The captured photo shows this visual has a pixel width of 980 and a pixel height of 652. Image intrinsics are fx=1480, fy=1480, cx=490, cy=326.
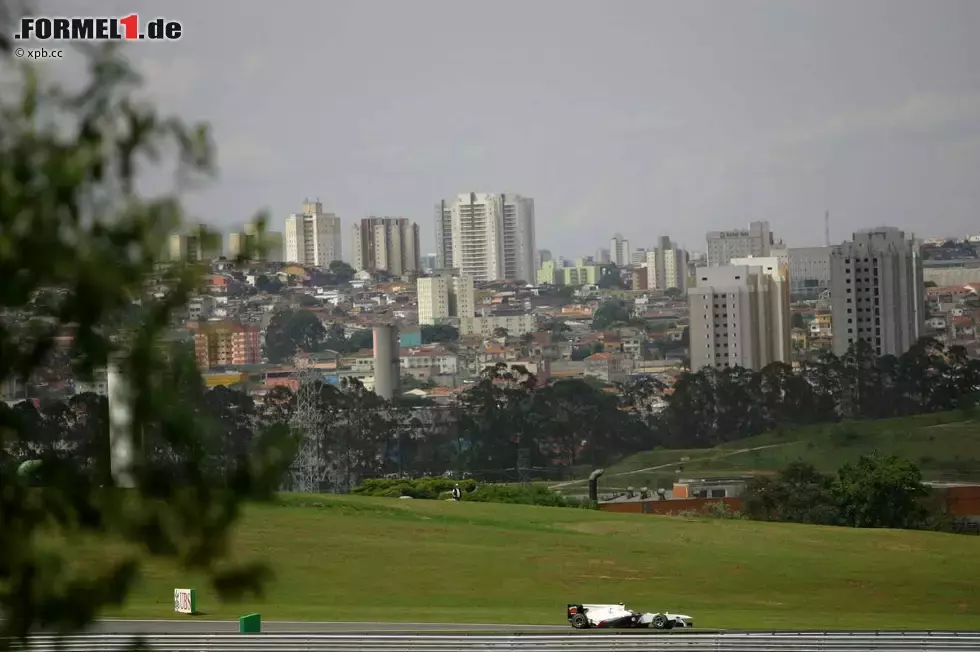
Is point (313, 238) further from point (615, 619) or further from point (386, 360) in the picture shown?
point (615, 619)

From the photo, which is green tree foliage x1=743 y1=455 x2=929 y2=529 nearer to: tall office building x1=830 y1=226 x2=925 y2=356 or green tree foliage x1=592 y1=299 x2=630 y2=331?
tall office building x1=830 y1=226 x2=925 y2=356

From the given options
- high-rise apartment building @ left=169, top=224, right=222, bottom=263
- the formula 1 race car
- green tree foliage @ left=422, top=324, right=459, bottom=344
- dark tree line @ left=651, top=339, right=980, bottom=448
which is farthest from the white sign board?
green tree foliage @ left=422, top=324, right=459, bottom=344

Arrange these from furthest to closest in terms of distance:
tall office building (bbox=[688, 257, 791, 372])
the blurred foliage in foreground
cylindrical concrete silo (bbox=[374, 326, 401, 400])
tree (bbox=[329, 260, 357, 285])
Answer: tree (bbox=[329, 260, 357, 285]) < tall office building (bbox=[688, 257, 791, 372]) < cylindrical concrete silo (bbox=[374, 326, 401, 400]) < the blurred foliage in foreground

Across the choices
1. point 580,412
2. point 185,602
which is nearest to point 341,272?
point 580,412

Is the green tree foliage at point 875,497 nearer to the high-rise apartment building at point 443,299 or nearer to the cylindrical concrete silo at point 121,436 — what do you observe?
the cylindrical concrete silo at point 121,436

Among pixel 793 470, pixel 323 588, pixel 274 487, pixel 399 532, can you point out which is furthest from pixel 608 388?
pixel 274 487

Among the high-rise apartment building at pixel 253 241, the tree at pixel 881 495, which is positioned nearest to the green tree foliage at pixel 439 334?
the tree at pixel 881 495
